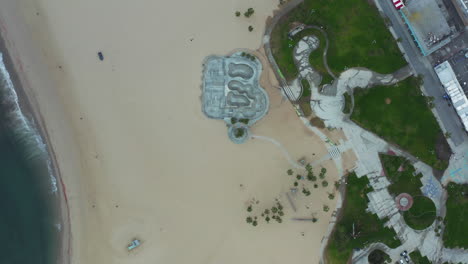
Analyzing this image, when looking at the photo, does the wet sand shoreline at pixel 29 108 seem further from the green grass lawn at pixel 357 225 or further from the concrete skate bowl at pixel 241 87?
the green grass lawn at pixel 357 225

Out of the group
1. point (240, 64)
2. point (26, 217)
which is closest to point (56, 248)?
point (26, 217)

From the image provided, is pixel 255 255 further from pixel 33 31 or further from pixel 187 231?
pixel 33 31

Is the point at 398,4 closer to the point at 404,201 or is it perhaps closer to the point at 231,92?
the point at 231,92

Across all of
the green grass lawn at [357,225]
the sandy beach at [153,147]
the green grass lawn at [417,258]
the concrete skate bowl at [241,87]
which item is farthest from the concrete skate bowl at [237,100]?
the green grass lawn at [417,258]

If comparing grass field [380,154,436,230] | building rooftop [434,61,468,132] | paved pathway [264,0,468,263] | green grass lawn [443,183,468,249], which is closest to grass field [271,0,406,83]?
paved pathway [264,0,468,263]

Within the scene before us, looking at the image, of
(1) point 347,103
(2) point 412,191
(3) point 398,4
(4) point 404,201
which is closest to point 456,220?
(2) point 412,191
